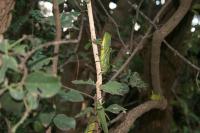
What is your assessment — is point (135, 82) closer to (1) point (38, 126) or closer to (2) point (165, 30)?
(2) point (165, 30)

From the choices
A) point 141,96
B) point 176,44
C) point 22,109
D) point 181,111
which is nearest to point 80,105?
point 141,96

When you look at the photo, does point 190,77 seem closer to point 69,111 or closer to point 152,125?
point 152,125

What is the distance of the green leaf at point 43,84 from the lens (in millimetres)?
520

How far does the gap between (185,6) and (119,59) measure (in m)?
0.33

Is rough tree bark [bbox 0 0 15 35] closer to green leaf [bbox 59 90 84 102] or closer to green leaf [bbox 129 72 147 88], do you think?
green leaf [bbox 59 90 84 102]

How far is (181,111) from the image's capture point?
2.97m

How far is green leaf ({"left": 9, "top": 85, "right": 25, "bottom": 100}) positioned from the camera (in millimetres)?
519

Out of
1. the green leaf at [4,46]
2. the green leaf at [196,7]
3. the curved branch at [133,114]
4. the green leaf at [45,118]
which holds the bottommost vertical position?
the curved branch at [133,114]

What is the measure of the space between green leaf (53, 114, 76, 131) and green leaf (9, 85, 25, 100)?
0.21m

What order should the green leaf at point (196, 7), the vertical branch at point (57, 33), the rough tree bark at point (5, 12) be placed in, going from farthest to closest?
the green leaf at point (196, 7)
the rough tree bark at point (5, 12)
the vertical branch at point (57, 33)

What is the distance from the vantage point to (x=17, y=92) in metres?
0.52

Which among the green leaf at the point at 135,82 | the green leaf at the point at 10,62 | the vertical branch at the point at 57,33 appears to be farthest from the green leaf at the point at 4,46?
the green leaf at the point at 135,82

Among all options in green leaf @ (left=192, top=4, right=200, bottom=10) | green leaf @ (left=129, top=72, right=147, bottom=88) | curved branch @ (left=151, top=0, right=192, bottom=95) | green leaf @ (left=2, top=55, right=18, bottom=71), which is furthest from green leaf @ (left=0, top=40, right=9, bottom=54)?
green leaf @ (left=192, top=4, right=200, bottom=10)

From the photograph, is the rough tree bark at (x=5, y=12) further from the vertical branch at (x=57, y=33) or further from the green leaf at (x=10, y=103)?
the green leaf at (x=10, y=103)
